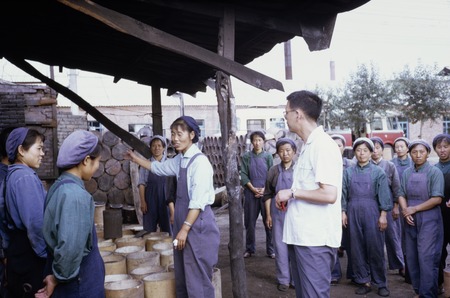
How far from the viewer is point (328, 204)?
8.74 ft

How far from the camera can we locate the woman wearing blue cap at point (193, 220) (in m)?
3.27

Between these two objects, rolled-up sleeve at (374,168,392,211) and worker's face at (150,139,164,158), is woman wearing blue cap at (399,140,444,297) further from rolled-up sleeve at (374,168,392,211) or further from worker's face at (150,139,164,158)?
worker's face at (150,139,164,158)

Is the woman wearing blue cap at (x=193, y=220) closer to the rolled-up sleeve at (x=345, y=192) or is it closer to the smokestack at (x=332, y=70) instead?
the rolled-up sleeve at (x=345, y=192)

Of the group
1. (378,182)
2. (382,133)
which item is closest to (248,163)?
(378,182)

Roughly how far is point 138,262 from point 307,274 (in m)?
2.09

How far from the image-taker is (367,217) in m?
4.70

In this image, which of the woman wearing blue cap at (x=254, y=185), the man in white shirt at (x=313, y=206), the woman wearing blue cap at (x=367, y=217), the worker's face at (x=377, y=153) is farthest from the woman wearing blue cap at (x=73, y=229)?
the woman wearing blue cap at (x=254, y=185)

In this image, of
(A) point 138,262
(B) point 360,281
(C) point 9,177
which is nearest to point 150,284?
(A) point 138,262

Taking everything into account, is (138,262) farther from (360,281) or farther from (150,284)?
(360,281)

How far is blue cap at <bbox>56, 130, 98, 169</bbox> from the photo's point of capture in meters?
2.26

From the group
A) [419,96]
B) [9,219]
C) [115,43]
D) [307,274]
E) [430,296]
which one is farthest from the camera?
[419,96]

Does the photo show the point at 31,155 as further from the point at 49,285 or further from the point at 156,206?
the point at 156,206

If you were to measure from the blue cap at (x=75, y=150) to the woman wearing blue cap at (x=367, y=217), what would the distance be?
3504mm

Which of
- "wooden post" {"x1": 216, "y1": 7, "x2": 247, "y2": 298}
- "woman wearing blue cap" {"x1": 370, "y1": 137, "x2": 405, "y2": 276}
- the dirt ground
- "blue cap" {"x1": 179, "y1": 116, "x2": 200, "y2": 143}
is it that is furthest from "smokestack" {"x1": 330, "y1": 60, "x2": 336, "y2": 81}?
"blue cap" {"x1": 179, "y1": 116, "x2": 200, "y2": 143}
